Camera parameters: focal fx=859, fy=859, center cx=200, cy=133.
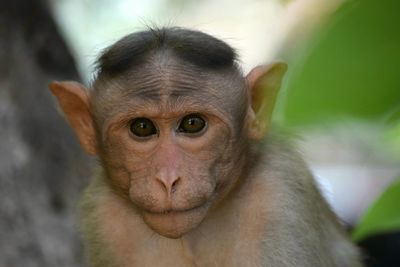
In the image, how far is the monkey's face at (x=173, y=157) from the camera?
313 centimetres

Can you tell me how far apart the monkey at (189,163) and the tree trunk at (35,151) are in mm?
2231

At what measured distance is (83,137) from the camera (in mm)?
3896

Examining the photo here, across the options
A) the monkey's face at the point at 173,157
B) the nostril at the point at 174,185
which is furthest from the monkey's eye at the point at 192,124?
the nostril at the point at 174,185

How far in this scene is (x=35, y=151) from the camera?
6.60 metres

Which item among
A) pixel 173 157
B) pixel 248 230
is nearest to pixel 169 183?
pixel 173 157

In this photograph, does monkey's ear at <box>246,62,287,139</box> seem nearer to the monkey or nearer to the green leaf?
the monkey

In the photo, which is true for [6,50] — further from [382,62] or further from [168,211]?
[382,62]

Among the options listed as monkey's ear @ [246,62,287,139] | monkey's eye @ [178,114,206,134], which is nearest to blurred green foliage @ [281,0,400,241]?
monkey's eye @ [178,114,206,134]

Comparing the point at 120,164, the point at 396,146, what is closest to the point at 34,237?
the point at 120,164

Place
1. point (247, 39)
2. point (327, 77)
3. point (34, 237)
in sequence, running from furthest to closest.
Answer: point (247, 39) < point (34, 237) < point (327, 77)

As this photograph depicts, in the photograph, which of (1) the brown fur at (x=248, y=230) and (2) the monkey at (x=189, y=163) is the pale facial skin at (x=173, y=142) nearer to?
(2) the monkey at (x=189, y=163)

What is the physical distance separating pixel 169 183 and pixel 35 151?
12.2ft

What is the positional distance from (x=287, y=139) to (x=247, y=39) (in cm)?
711

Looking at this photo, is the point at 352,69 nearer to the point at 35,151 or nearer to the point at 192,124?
the point at 192,124
